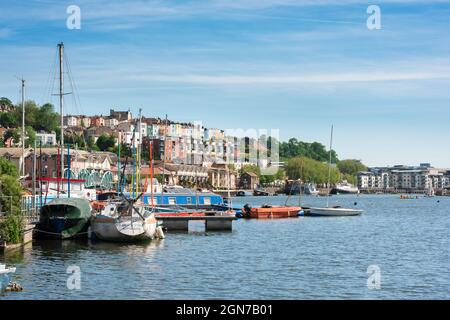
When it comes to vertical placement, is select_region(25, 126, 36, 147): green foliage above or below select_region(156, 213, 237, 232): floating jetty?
above

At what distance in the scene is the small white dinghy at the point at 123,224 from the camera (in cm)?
4900

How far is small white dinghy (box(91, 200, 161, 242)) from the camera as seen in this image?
161 feet

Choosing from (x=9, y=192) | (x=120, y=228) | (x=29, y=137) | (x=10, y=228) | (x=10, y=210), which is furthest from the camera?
(x=29, y=137)

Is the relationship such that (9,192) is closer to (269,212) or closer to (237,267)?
(237,267)

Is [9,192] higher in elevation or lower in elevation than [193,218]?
higher

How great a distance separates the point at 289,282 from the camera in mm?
33406

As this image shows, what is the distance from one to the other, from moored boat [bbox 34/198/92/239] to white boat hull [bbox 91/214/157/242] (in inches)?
53.4

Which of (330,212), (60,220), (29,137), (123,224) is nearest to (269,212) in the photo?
(330,212)

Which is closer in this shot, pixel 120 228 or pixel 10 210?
pixel 10 210

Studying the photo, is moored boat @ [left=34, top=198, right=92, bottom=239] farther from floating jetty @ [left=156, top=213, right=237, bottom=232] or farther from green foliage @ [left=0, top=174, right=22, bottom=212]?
floating jetty @ [left=156, top=213, right=237, bottom=232]

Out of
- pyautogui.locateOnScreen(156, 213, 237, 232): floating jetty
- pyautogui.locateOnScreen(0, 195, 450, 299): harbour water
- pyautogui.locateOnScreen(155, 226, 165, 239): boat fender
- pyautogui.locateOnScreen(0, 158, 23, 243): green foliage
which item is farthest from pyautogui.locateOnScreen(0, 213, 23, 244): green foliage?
pyautogui.locateOnScreen(156, 213, 237, 232): floating jetty

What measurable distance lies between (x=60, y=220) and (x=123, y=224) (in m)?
4.27

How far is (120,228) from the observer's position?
48.9m
